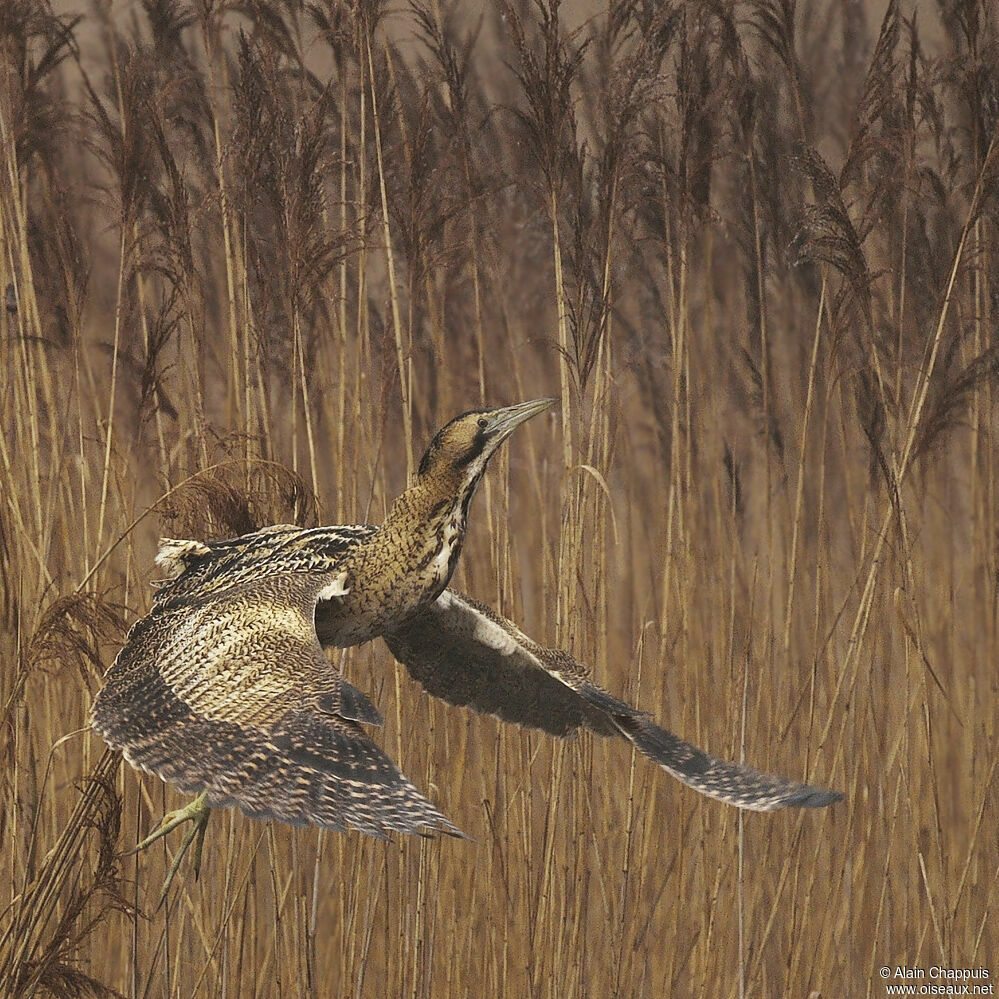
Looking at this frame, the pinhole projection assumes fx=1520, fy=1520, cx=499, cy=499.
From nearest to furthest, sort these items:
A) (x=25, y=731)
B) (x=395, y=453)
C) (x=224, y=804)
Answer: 1. (x=224, y=804)
2. (x=25, y=731)
3. (x=395, y=453)

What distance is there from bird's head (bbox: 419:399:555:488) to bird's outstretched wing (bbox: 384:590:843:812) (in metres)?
0.18

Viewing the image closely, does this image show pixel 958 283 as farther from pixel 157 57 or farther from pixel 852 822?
pixel 157 57

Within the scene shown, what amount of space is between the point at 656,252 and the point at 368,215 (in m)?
0.60

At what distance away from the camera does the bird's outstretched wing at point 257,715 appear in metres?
1.43

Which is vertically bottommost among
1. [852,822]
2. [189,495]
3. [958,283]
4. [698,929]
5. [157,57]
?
[698,929]

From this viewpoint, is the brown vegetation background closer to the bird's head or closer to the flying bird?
the flying bird

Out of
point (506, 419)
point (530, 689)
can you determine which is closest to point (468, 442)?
point (506, 419)

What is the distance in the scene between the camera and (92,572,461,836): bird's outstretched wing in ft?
4.68

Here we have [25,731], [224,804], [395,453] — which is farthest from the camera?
[395,453]

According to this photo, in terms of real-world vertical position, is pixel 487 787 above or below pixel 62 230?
below

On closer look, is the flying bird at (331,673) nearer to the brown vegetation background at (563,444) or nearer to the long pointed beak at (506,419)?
the long pointed beak at (506,419)

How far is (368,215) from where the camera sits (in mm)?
2383

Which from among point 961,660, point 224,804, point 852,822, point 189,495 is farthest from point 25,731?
point 961,660

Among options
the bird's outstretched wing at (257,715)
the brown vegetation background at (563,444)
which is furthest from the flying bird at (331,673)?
the brown vegetation background at (563,444)
